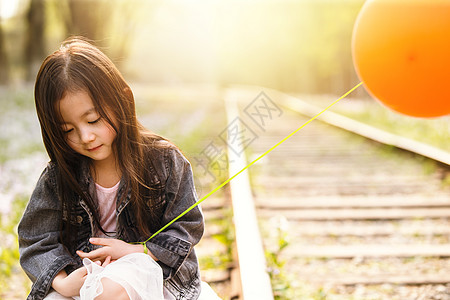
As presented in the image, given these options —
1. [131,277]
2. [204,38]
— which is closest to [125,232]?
[131,277]

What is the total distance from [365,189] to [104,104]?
345cm

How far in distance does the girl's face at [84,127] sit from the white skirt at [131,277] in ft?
1.36

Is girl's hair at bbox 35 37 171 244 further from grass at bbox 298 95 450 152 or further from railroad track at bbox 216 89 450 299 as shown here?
grass at bbox 298 95 450 152

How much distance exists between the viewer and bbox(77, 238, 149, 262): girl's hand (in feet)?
6.02

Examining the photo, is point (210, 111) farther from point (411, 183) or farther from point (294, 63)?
point (294, 63)

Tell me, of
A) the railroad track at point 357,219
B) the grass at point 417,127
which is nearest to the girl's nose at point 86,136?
the railroad track at point 357,219

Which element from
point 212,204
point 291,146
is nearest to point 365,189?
point 212,204

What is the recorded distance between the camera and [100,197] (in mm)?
2031

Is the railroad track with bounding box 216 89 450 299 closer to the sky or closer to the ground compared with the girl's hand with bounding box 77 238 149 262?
closer to the ground

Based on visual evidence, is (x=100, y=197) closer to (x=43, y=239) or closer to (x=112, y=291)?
(x=43, y=239)

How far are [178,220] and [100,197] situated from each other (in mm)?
345

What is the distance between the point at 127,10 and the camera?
17359 millimetres

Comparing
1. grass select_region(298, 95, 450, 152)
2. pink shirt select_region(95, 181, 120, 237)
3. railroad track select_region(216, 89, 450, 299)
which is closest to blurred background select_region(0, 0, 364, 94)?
grass select_region(298, 95, 450, 152)

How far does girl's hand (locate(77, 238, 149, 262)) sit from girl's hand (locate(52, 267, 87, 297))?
0.22 feet
